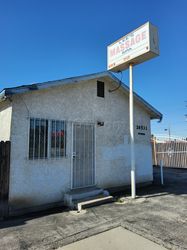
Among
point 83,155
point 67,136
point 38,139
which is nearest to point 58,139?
point 67,136

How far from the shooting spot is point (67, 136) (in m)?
7.85

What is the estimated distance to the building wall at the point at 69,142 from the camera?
6.70m

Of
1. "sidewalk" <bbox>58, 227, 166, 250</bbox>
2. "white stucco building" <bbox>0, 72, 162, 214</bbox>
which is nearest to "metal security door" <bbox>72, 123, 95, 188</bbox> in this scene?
"white stucco building" <bbox>0, 72, 162, 214</bbox>

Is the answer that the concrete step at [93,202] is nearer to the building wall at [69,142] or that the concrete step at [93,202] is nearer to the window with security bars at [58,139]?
the building wall at [69,142]

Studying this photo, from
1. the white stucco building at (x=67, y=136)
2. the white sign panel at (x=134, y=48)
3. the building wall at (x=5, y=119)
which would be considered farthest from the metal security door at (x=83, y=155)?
the white sign panel at (x=134, y=48)

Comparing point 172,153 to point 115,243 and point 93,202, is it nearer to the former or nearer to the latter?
point 93,202

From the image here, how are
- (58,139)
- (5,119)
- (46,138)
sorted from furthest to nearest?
1. (58,139)
2. (46,138)
3. (5,119)

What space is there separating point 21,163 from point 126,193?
441 centimetres

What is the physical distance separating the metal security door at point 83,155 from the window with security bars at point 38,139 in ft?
3.85

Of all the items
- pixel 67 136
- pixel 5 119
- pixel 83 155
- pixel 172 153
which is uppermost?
pixel 5 119

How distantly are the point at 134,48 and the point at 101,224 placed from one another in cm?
599

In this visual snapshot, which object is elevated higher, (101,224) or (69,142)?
(69,142)

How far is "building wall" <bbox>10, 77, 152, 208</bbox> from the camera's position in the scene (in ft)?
22.0

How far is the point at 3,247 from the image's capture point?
432cm
